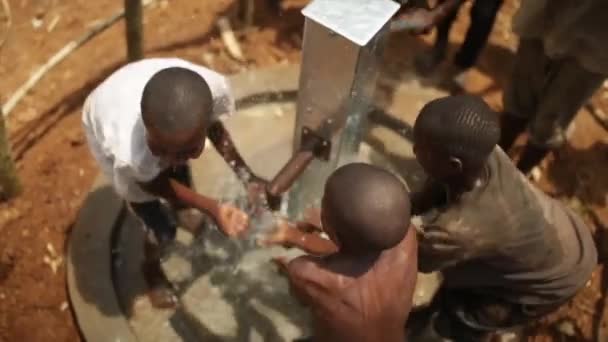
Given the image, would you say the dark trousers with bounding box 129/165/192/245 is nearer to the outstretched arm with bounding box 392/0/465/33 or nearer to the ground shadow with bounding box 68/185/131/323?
the ground shadow with bounding box 68/185/131/323

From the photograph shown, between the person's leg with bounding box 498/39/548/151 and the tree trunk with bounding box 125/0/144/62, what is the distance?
4.65 feet

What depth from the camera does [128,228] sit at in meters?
2.73

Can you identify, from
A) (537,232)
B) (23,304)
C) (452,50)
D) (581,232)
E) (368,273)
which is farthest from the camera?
(452,50)

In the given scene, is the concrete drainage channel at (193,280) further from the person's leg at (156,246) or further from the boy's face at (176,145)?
the boy's face at (176,145)

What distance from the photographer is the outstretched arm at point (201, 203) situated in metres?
2.05

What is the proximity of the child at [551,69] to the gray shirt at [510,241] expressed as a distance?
518 millimetres

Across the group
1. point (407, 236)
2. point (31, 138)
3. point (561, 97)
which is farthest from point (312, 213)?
point (31, 138)

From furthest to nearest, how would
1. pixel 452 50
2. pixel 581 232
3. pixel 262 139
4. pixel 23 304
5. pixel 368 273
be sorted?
pixel 452 50, pixel 262 139, pixel 23 304, pixel 581 232, pixel 368 273

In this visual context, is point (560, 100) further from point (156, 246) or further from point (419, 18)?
point (156, 246)

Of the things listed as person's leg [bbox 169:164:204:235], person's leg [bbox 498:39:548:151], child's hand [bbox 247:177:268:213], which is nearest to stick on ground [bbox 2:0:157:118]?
person's leg [bbox 169:164:204:235]

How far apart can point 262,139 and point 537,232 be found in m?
1.28

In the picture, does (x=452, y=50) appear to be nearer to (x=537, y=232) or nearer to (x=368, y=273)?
(x=537, y=232)

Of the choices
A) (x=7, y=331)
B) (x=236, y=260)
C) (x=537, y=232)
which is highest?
(x=537, y=232)

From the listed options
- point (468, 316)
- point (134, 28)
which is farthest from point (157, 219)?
point (468, 316)
